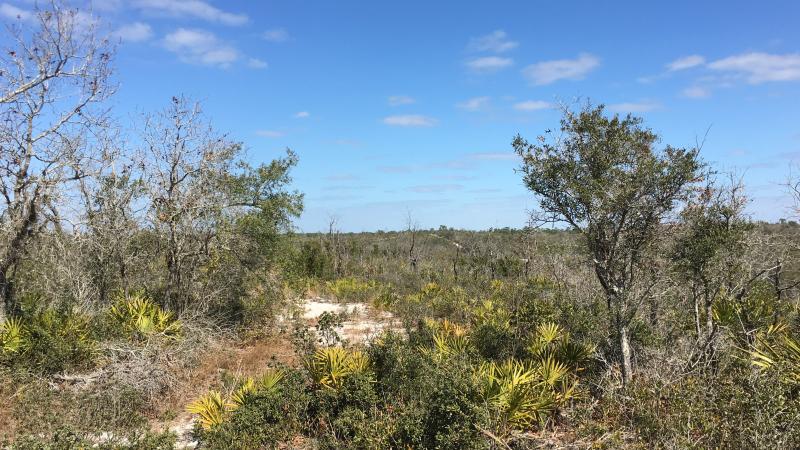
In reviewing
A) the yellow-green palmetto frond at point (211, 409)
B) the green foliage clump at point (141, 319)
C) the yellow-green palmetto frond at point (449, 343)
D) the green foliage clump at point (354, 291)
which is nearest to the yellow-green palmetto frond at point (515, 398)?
the yellow-green palmetto frond at point (449, 343)

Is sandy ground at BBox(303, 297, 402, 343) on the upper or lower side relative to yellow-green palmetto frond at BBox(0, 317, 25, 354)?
lower

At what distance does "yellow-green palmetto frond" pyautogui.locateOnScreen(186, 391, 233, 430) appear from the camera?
7.69 metres

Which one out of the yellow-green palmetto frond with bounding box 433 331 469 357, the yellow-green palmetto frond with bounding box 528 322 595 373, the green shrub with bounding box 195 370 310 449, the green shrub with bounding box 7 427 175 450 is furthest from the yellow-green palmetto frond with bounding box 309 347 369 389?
the yellow-green palmetto frond with bounding box 528 322 595 373

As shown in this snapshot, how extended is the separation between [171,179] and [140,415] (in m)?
5.55

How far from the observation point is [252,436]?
23.5 feet

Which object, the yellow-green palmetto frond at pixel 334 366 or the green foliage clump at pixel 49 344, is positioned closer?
the yellow-green palmetto frond at pixel 334 366

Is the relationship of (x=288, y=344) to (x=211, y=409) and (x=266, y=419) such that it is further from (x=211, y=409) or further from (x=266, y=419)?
(x=266, y=419)

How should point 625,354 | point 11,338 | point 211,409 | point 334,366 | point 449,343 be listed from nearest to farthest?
1. point 211,409
2. point 625,354
3. point 334,366
4. point 11,338
5. point 449,343

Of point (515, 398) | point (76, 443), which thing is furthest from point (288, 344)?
point (515, 398)

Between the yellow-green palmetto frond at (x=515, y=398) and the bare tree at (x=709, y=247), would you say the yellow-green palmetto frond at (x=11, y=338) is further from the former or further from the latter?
the bare tree at (x=709, y=247)

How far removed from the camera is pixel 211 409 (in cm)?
785

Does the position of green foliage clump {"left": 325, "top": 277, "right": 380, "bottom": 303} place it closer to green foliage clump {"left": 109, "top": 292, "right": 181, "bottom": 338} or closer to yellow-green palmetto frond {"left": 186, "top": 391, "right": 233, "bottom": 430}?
green foliage clump {"left": 109, "top": 292, "right": 181, "bottom": 338}

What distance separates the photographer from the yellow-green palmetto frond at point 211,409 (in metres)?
7.69

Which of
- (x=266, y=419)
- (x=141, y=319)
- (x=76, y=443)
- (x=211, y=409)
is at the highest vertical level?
(x=141, y=319)
